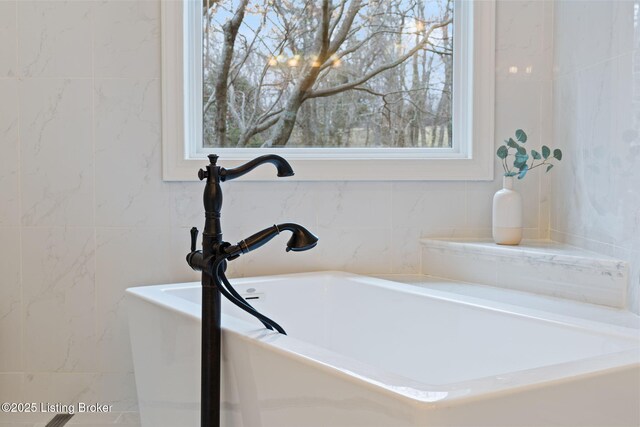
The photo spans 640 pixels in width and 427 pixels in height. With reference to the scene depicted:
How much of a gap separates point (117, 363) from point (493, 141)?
66.3 inches

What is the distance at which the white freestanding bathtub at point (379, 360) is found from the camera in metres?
1.07

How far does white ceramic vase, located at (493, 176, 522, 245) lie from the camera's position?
7.55 ft

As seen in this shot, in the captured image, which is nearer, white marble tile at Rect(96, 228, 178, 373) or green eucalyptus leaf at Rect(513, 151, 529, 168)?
green eucalyptus leaf at Rect(513, 151, 529, 168)

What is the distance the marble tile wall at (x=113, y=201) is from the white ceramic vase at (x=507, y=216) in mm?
168

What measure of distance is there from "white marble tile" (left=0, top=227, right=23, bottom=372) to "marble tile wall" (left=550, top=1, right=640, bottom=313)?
2.06m

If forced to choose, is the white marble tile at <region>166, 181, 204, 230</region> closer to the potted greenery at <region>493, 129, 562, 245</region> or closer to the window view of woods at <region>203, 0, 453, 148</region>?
the window view of woods at <region>203, 0, 453, 148</region>

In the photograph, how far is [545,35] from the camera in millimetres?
2492

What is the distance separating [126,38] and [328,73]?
797mm

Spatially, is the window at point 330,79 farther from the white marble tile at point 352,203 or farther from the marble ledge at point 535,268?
the marble ledge at point 535,268

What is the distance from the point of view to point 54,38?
240 centimetres

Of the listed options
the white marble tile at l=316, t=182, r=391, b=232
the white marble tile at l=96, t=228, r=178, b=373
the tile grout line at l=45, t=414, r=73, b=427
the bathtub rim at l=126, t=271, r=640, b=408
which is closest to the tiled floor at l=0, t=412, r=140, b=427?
the tile grout line at l=45, t=414, r=73, b=427

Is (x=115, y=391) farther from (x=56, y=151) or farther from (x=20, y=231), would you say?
(x=56, y=151)

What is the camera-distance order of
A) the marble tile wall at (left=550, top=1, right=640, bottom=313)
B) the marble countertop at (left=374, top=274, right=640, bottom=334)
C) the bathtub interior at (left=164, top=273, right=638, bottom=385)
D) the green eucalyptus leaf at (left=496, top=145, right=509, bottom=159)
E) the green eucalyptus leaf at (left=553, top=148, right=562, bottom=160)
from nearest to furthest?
the bathtub interior at (left=164, top=273, right=638, bottom=385) < the marble countertop at (left=374, top=274, right=640, bottom=334) < the marble tile wall at (left=550, top=1, right=640, bottom=313) < the green eucalyptus leaf at (left=553, top=148, right=562, bottom=160) < the green eucalyptus leaf at (left=496, top=145, right=509, bottom=159)

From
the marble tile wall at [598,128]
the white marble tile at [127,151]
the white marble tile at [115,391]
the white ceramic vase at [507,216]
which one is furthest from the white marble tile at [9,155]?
the marble tile wall at [598,128]
